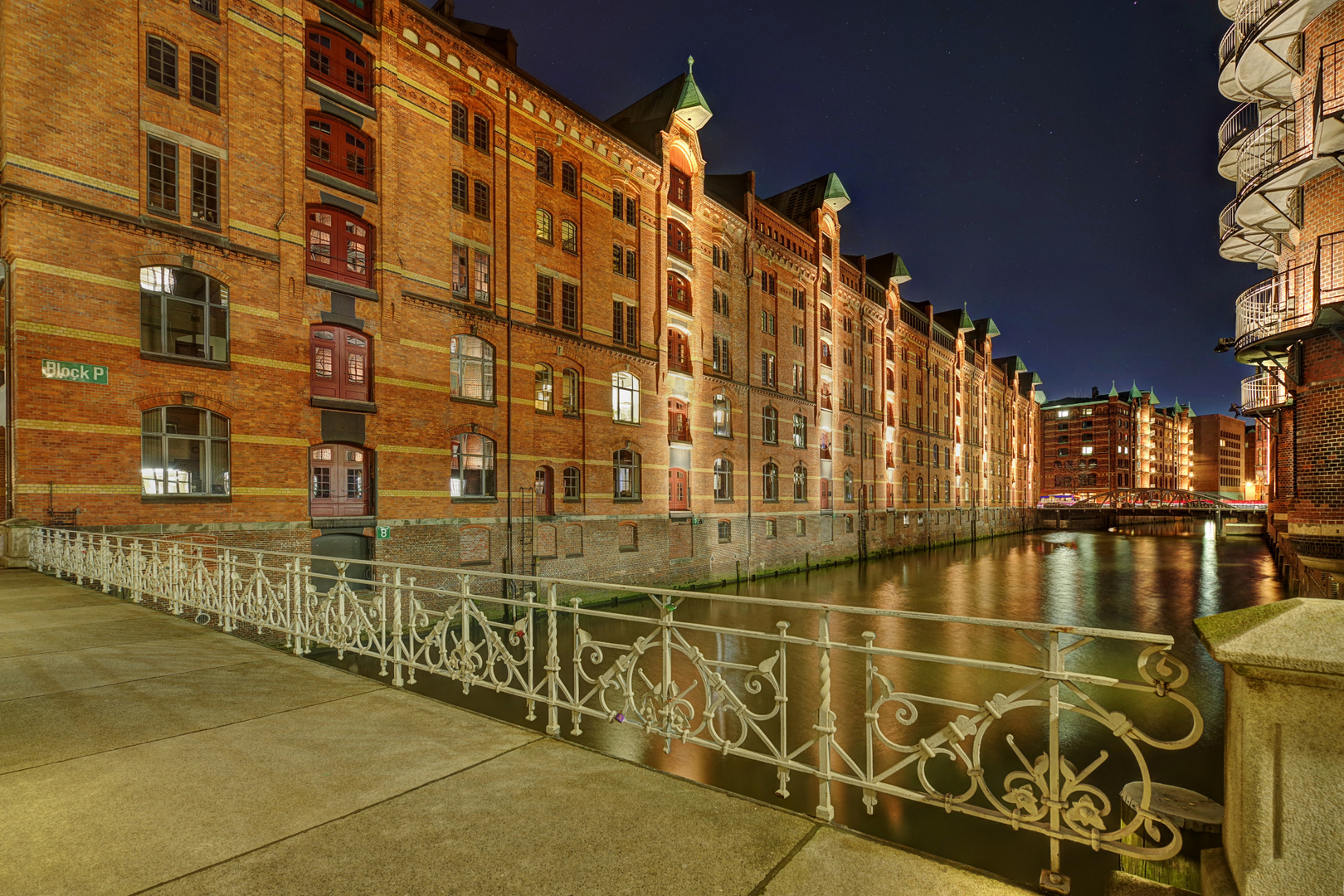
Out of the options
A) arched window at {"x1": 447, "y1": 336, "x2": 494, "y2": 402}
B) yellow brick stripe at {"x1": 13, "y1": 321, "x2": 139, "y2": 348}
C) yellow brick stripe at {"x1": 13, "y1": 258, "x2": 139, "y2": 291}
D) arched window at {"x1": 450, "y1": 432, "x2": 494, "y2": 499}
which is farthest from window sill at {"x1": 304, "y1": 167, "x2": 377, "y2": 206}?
arched window at {"x1": 450, "y1": 432, "x2": 494, "y2": 499}

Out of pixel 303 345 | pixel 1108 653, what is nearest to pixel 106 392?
pixel 303 345

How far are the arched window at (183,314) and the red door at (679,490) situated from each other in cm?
1606

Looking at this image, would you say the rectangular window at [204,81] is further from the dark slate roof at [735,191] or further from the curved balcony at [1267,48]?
the curved balcony at [1267,48]

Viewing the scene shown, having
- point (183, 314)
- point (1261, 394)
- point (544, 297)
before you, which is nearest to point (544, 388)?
point (544, 297)

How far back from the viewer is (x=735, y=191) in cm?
3078

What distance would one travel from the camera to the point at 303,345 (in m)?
16.0

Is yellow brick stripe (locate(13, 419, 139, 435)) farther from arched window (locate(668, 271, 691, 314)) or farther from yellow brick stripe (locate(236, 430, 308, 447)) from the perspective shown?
arched window (locate(668, 271, 691, 314))

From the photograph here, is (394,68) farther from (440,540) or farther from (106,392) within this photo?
(440,540)

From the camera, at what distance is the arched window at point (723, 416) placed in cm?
2850

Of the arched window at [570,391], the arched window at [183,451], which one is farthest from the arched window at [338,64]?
the arched window at [570,391]

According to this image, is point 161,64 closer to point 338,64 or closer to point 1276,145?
point 338,64

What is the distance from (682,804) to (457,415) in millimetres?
16785

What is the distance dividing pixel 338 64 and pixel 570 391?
36.9 ft

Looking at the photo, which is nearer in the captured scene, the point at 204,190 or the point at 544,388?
the point at 204,190
